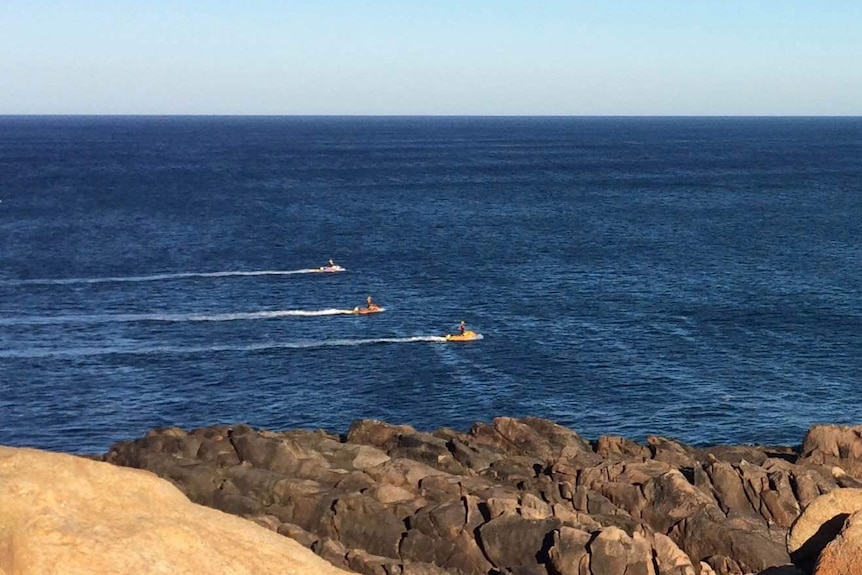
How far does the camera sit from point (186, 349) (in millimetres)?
100312

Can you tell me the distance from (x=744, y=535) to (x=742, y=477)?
6.85 m

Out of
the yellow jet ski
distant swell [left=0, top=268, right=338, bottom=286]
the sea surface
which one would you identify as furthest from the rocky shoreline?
distant swell [left=0, top=268, right=338, bottom=286]

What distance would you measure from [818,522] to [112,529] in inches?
726

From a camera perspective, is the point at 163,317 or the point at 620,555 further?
the point at 163,317

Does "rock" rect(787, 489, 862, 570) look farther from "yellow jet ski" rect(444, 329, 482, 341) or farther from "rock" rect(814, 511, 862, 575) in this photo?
"yellow jet ski" rect(444, 329, 482, 341)

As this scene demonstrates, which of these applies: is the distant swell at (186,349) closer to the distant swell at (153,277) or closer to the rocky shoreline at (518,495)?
the distant swell at (153,277)

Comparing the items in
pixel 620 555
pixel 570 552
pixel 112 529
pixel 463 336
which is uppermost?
pixel 112 529

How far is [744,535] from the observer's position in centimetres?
4309

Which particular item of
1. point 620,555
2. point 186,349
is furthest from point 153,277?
point 620,555

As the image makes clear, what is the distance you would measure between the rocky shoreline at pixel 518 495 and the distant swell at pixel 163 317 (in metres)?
53.4

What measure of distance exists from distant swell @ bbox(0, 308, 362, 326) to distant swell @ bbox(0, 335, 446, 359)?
1005cm

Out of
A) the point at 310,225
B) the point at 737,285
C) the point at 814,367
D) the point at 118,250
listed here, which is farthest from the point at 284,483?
the point at 310,225

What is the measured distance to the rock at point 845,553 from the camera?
88.7 ft

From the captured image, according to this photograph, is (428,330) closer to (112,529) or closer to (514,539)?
(514,539)
